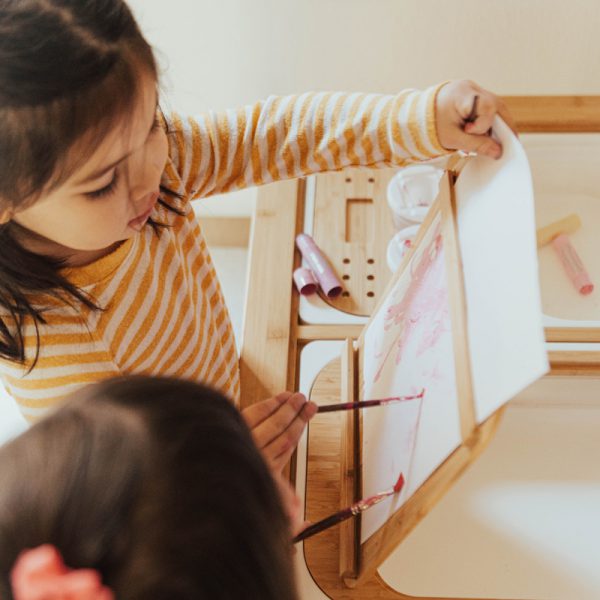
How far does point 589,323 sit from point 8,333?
642 millimetres

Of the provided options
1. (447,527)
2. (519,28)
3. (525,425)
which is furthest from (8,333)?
(519,28)

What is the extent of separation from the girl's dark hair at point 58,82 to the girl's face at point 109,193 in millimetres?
12

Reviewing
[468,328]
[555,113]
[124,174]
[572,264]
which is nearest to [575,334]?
[572,264]

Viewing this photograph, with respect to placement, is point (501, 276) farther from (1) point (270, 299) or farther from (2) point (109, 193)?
(1) point (270, 299)

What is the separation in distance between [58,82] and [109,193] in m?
0.10

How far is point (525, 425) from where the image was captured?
0.77 m

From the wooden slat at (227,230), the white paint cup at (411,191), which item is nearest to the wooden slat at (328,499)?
the white paint cup at (411,191)

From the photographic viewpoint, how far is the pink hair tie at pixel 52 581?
260 millimetres

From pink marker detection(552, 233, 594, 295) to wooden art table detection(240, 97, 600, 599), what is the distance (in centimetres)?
13

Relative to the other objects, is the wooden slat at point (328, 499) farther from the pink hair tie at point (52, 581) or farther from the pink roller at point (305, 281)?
the pink hair tie at point (52, 581)

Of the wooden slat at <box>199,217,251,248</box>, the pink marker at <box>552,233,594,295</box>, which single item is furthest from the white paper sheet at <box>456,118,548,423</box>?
the wooden slat at <box>199,217,251,248</box>

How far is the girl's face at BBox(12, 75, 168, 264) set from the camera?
1.38ft

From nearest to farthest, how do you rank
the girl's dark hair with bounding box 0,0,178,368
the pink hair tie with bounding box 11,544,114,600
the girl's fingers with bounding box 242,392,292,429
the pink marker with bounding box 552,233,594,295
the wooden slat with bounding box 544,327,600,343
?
1. the pink hair tie with bounding box 11,544,114,600
2. the girl's dark hair with bounding box 0,0,178,368
3. the girl's fingers with bounding box 242,392,292,429
4. the wooden slat with bounding box 544,327,600,343
5. the pink marker with bounding box 552,233,594,295

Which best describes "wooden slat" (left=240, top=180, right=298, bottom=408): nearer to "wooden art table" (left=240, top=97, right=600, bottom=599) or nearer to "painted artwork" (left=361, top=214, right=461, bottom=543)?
"wooden art table" (left=240, top=97, right=600, bottom=599)
